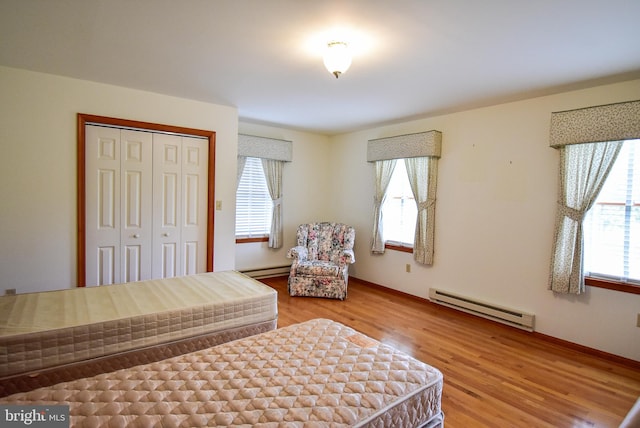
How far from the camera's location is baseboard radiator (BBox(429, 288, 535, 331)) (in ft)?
11.0

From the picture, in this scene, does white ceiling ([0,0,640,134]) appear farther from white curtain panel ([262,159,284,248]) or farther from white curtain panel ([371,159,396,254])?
white curtain panel ([262,159,284,248])

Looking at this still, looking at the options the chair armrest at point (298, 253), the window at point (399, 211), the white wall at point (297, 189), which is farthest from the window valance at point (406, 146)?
the chair armrest at point (298, 253)

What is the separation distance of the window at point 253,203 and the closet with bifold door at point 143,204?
3.22ft

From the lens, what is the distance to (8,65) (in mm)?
2785

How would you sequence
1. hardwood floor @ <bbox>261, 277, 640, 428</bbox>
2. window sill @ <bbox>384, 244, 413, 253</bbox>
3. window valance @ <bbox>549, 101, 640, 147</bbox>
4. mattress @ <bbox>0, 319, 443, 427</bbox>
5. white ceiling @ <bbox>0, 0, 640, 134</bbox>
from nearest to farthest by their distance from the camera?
mattress @ <bbox>0, 319, 443, 427</bbox> < white ceiling @ <bbox>0, 0, 640, 134</bbox> < hardwood floor @ <bbox>261, 277, 640, 428</bbox> < window valance @ <bbox>549, 101, 640, 147</bbox> < window sill @ <bbox>384, 244, 413, 253</bbox>

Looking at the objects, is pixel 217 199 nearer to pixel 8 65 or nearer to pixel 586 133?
pixel 8 65

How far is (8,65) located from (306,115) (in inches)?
116

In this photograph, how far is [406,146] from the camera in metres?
4.34

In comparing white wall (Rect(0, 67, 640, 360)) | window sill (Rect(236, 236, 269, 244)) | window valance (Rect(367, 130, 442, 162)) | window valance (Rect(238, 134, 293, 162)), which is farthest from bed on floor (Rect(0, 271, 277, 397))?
window valance (Rect(367, 130, 442, 162))

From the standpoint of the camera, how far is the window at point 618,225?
108 inches

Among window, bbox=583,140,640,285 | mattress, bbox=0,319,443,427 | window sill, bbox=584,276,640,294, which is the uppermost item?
window, bbox=583,140,640,285

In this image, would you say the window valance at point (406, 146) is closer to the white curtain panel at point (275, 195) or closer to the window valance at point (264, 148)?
the window valance at point (264, 148)

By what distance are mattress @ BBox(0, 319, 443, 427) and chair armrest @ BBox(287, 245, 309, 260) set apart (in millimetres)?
2798

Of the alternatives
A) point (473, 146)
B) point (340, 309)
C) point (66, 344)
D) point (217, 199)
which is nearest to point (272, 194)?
point (217, 199)
